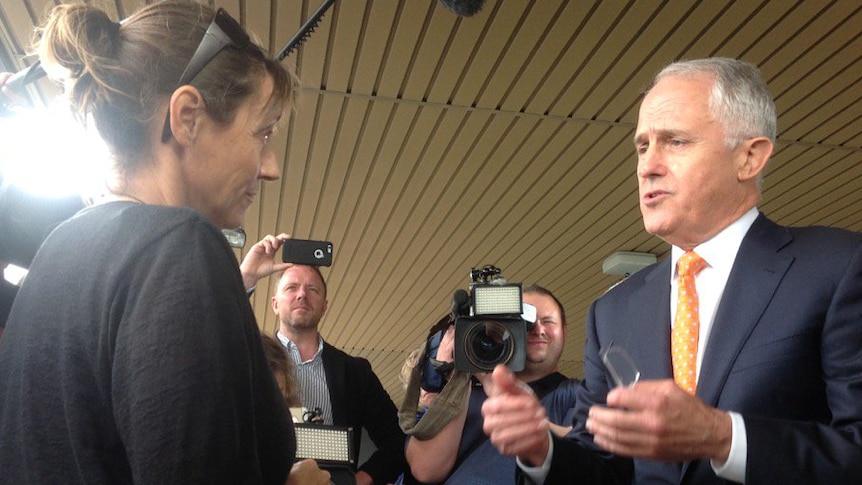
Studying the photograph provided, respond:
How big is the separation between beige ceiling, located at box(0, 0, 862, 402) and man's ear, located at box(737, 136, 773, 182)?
2437 mm

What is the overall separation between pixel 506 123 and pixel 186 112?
4.05 meters

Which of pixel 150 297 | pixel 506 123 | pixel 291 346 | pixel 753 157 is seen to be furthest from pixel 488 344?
pixel 506 123

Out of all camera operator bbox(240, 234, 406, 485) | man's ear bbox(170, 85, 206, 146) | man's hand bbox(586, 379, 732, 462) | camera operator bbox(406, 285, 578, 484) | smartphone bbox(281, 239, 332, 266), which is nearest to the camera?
man's ear bbox(170, 85, 206, 146)

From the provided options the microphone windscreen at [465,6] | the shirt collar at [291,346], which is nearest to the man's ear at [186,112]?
the microphone windscreen at [465,6]

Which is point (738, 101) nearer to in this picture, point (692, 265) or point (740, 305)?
point (692, 265)

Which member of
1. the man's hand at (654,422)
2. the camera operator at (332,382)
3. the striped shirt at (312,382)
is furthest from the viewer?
the striped shirt at (312,382)

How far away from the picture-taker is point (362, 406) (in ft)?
10.2

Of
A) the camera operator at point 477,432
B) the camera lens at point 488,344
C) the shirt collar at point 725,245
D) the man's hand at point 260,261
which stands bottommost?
the camera operator at point 477,432

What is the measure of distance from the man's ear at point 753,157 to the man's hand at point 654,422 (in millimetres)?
643

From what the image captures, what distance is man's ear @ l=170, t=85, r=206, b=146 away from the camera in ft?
3.53

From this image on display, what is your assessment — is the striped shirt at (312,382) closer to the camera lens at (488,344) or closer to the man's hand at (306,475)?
the camera lens at (488,344)

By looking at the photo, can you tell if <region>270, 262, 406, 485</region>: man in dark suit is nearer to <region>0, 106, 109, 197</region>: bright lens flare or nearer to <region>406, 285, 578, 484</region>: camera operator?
<region>406, 285, 578, 484</region>: camera operator

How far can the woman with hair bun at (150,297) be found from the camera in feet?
2.84

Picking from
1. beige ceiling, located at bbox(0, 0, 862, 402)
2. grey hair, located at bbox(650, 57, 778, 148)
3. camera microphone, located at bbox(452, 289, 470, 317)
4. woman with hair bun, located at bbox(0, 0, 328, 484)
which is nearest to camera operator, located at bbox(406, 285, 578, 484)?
camera microphone, located at bbox(452, 289, 470, 317)
